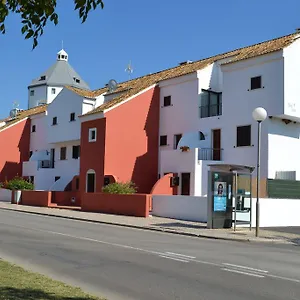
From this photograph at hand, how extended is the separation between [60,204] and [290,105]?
63.7 feet

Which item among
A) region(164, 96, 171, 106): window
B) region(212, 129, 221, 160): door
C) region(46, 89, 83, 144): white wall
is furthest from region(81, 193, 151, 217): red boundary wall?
region(46, 89, 83, 144): white wall

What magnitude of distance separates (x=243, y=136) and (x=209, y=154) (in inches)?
119

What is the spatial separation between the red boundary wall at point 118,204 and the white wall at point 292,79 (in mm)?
9930

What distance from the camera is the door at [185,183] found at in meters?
31.8

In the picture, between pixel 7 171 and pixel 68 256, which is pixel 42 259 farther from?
pixel 7 171

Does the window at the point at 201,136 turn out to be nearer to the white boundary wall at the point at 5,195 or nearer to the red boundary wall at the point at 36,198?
the red boundary wall at the point at 36,198

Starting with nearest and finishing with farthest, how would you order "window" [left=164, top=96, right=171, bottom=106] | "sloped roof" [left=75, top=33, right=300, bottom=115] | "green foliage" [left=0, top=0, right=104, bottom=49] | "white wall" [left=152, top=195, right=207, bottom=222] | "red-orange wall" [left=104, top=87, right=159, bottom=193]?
"green foliage" [left=0, top=0, right=104, bottom=49] < "white wall" [left=152, top=195, right=207, bottom=222] < "sloped roof" [left=75, top=33, right=300, bottom=115] < "red-orange wall" [left=104, top=87, right=159, bottom=193] < "window" [left=164, top=96, right=171, bottom=106]

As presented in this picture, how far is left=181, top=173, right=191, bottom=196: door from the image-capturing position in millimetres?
31750

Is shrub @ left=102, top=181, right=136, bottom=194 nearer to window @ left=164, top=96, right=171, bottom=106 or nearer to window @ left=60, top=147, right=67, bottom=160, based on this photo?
window @ left=164, top=96, right=171, bottom=106

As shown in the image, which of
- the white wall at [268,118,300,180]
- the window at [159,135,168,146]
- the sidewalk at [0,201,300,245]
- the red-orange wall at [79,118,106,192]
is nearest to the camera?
the sidewalk at [0,201,300,245]

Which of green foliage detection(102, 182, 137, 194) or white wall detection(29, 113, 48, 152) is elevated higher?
white wall detection(29, 113, 48, 152)

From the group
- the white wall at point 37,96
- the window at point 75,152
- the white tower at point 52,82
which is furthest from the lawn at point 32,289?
the white wall at point 37,96

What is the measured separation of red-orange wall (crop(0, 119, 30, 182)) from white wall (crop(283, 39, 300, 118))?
32518mm

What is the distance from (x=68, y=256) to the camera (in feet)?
39.2
